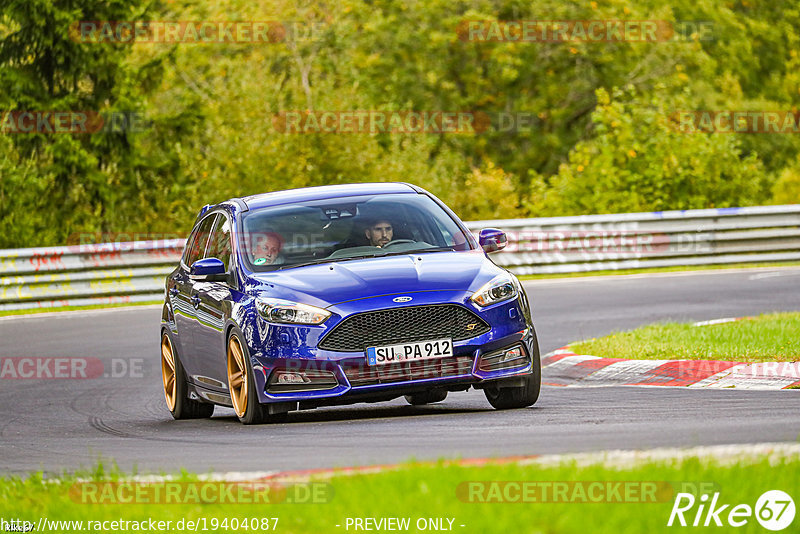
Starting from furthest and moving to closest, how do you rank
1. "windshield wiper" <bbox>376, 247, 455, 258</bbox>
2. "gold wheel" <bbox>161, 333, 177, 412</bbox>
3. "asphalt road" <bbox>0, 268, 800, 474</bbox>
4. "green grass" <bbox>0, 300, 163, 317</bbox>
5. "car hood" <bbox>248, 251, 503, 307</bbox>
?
"green grass" <bbox>0, 300, 163, 317</bbox> → "gold wheel" <bbox>161, 333, 177, 412</bbox> → "windshield wiper" <bbox>376, 247, 455, 258</bbox> → "car hood" <bbox>248, 251, 503, 307</bbox> → "asphalt road" <bbox>0, 268, 800, 474</bbox>

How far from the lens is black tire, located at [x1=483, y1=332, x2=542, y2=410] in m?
10.4

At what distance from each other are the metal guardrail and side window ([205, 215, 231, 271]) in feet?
37.7

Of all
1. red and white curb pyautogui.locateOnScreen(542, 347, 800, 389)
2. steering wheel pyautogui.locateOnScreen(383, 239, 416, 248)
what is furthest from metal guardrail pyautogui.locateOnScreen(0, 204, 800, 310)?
steering wheel pyautogui.locateOnScreen(383, 239, 416, 248)

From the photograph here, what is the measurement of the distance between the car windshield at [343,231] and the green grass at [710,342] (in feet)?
8.71

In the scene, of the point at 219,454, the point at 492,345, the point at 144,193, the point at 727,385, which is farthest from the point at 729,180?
the point at 219,454

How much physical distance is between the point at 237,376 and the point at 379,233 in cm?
155

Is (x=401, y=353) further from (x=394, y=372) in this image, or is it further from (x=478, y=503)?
(x=478, y=503)

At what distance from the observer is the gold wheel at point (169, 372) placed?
40.2 ft

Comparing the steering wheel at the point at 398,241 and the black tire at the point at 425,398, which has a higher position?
the steering wheel at the point at 398,241

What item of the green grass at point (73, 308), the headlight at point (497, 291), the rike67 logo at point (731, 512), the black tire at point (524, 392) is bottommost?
the green grass at point (73, 308)

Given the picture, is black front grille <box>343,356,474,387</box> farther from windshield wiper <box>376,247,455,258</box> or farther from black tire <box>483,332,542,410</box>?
windshield wiper <box>376,247,455,258</box>

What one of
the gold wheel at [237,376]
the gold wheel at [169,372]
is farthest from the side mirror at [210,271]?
the gold wheel at [169,372]

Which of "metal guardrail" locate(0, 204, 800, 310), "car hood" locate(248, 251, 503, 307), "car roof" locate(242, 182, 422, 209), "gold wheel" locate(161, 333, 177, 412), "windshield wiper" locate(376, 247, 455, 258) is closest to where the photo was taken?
"car hood" locate(248, 251, 503, 307)

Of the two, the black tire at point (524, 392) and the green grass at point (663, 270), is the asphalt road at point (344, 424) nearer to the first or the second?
the black tire at point (524, 392)
